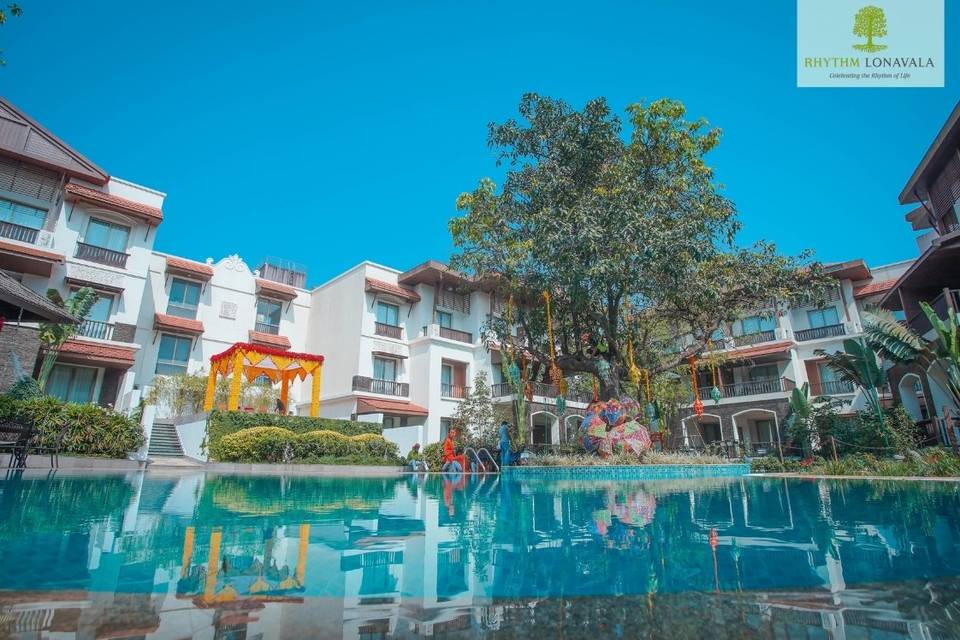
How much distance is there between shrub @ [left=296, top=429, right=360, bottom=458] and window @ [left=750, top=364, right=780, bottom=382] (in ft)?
74.4

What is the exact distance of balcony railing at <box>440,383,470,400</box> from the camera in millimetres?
27016

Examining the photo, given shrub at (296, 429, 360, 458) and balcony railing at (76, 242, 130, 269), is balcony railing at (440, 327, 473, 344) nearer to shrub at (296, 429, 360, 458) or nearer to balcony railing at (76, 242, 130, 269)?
shrub at (296, 429, 360, 458)

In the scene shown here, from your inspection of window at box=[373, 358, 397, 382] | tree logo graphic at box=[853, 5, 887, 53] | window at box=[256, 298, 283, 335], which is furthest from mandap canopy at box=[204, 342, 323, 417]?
tree logo graphic at box=[853, 5, 887, 53]

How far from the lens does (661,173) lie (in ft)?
53.3

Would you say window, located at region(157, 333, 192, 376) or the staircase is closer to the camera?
the staircase

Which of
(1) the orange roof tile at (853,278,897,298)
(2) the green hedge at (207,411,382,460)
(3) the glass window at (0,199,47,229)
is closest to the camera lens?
(2) the green hedge at (207,411,382,460)

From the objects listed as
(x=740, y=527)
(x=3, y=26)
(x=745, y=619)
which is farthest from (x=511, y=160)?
(x=745, y=619)

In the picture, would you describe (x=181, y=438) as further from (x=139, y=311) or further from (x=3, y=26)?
(x=3, y=26)

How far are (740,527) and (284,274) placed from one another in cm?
2942

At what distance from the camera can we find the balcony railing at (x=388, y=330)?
27.3 metres

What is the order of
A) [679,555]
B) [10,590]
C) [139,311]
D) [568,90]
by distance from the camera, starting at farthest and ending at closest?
[139,311]
[568,90]
[679,555]
[10,590]

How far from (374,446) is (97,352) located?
11281 millimetres

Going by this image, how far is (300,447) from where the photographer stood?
54.2ft

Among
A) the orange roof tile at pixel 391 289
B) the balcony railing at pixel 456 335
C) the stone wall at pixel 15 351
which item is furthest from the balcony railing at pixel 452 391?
the stone wall at pixel 15 351
